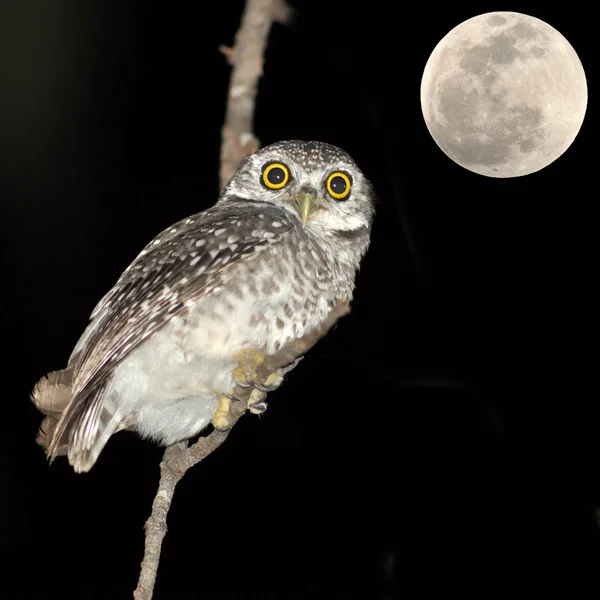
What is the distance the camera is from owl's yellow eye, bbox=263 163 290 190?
364 cm

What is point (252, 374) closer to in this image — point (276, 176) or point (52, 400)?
point (52, 400)

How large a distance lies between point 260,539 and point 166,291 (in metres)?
6.49

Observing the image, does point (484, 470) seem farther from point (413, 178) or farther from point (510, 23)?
point (510, 23)

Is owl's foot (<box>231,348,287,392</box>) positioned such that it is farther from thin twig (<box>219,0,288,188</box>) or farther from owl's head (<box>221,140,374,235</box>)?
thin twig (<box>219,0,288,188</box>)

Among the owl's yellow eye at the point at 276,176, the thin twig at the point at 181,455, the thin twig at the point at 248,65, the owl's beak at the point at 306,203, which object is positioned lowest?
the thin twig at the point at 181,455

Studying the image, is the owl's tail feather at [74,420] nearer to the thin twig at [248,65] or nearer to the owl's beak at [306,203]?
the owl's beak at [306,203]

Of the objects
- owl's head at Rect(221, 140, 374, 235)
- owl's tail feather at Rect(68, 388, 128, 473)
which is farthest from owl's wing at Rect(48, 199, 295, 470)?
owl's head at Rect(221, 140, 374, 235)

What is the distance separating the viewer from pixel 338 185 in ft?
12.2

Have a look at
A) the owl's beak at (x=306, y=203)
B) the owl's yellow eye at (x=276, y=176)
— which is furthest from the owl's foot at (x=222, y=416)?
the owl's yellow eye at (x=276, y=176)

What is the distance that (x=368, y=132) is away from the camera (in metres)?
5.50

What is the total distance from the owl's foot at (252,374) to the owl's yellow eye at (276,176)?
2.89 feet

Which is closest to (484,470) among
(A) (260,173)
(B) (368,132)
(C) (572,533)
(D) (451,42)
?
(C) (572,533)

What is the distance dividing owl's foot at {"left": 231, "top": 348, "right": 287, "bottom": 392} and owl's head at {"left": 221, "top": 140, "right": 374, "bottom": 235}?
719 millimetres

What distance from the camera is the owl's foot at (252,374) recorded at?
2797 mm
